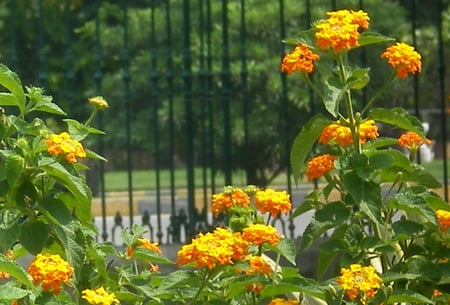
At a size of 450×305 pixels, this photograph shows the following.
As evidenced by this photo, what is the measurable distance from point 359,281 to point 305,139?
1.72 ft

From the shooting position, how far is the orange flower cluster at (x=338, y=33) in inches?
105

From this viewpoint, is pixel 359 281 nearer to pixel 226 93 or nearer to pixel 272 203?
pixel 272 203

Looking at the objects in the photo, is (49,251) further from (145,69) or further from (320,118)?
(145,69)

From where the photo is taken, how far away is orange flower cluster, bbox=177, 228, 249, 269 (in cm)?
237

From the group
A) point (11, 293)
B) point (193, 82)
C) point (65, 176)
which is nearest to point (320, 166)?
point (65, 176)

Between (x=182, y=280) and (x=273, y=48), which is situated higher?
(x=273, y=48)

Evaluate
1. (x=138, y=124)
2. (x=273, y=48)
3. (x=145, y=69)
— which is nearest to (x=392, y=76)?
(x=273, y=48)

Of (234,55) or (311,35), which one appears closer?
(311,35)

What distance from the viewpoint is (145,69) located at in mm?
14656

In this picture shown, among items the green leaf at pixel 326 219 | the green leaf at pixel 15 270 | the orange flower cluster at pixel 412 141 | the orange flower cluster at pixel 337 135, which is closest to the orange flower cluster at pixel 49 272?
the green leaf at pixel 15 270

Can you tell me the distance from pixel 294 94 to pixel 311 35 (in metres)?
9.24

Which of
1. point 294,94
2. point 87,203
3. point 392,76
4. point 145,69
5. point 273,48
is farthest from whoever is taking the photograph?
point 145,69

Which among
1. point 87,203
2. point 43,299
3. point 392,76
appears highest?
point 392,76

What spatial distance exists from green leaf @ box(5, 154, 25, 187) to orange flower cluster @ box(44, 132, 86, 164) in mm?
67
